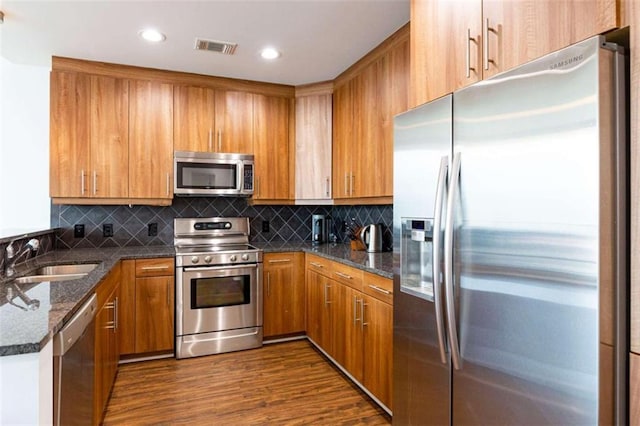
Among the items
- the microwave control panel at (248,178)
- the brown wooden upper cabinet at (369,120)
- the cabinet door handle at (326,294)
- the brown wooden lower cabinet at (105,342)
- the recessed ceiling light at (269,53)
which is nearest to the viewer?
the brown wooden lower cabinet at (105,342)

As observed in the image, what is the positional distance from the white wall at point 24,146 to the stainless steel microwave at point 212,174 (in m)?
1.15

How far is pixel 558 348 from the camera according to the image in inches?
44.6

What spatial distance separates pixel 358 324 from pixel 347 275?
0.35 meters

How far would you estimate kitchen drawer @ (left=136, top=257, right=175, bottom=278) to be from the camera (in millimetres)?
3157

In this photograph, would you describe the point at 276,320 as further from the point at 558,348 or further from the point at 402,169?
the point at 558,348

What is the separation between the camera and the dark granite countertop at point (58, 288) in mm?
1146

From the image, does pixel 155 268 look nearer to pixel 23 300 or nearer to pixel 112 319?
pixel 112 319

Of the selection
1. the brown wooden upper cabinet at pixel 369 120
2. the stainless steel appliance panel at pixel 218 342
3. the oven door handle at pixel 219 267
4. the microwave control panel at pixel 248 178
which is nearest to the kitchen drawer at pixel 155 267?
the oven door handle at pixel 219 267

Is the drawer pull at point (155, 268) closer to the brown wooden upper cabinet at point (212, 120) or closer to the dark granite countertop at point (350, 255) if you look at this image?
Result: the dark granite countertop at point (350, 255)

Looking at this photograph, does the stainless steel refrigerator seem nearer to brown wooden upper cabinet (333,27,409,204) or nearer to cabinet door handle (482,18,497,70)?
cabinet door handle (482,18,497,70)

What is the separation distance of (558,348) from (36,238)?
3350mm

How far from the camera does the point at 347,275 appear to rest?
2.79 m

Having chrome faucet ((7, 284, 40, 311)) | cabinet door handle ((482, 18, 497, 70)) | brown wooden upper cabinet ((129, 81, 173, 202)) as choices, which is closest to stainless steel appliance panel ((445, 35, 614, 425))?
cabinet door handle ((482, 18, 497, 70))

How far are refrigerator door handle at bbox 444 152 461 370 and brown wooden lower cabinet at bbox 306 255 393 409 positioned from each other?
736 mm
